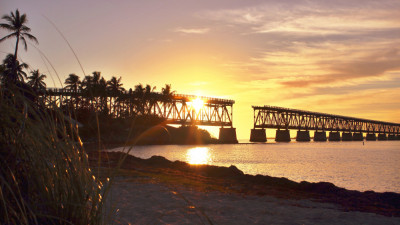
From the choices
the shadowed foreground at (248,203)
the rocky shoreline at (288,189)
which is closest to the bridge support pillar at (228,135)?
the rocky shoreline at (288,189)

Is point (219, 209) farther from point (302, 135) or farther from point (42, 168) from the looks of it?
point (302, 135)

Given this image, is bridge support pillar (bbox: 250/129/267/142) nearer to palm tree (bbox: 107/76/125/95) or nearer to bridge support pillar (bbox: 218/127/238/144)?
bridge support pillar (bbox: 218/127/238/144)

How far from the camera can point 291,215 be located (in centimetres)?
901

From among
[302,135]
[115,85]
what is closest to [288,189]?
[115,85]

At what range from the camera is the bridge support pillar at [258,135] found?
152m

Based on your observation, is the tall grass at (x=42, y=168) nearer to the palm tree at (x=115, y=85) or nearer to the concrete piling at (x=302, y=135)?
the palm tree at (x=115, y=85)

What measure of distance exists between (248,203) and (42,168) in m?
8.27

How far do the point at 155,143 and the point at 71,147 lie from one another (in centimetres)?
9704

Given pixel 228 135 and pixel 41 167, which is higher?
pixel 228 135

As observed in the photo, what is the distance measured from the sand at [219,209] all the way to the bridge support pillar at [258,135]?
466ft

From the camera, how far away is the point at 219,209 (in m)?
9.27

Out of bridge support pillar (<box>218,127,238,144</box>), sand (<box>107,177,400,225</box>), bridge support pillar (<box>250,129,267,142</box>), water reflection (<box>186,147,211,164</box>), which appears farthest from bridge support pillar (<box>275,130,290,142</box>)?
sand (<box>107,177,400,225</box>)

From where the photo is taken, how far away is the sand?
25.7ft

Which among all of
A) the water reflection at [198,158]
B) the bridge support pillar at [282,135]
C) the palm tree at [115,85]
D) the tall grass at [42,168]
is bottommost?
the water reflection at [198,158]
